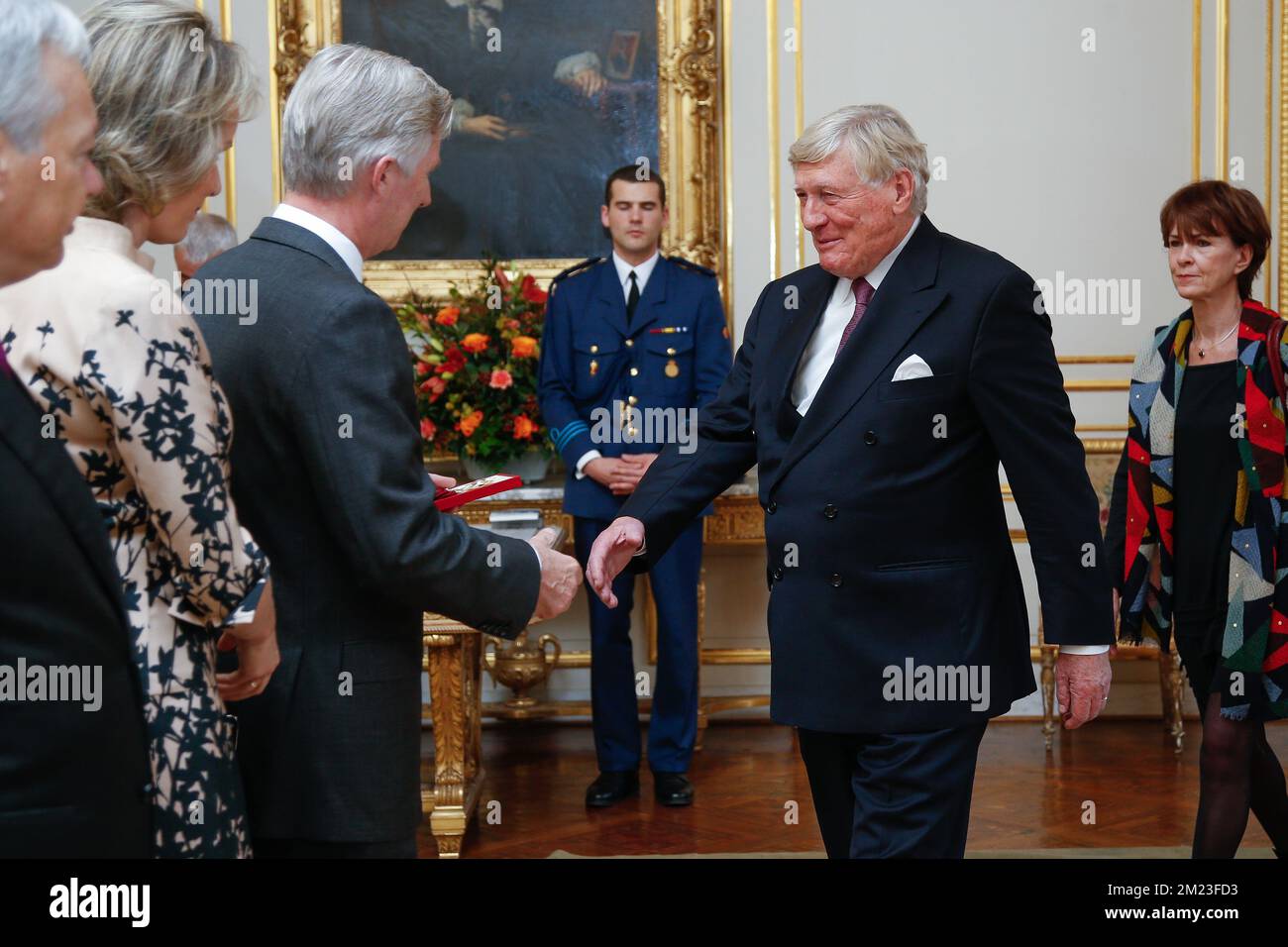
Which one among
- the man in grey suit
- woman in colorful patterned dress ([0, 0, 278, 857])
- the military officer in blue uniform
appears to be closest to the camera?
woman in colorful patterned dress ([0, 0, 278, 857])

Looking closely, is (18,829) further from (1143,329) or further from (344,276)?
(1143,329)

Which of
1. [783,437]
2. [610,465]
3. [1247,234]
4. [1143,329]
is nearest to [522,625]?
[783,437]

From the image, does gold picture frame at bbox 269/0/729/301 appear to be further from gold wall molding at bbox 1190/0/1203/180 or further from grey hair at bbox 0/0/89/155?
grey hair at bbox 0/0/89/155

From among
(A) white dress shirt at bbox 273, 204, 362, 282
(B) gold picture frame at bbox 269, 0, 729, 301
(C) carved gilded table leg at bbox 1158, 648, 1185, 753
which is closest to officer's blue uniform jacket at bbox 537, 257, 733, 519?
(B) gold picture frame at bbox 269, 0, 729, 301

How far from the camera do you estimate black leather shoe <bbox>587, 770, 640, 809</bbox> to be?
15.9 ft

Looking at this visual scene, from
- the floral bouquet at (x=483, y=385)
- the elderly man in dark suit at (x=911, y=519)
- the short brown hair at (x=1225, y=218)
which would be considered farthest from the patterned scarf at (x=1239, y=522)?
the floral bouquet at (x=483, y=385)

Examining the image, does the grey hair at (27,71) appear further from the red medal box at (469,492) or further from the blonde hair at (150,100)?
the red medal box at (469,492)

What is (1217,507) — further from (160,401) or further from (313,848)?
(160,401)

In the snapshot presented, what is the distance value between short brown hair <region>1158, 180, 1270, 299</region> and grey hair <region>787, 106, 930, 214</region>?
1.32m

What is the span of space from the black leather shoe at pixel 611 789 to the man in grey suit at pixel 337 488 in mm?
2848

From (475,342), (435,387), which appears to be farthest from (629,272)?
(435,387)

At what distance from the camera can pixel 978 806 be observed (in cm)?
476

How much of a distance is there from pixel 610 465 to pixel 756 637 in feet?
5.31

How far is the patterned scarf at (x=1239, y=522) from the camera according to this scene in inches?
136
